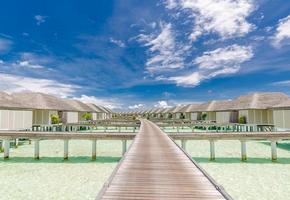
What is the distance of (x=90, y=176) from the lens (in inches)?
433

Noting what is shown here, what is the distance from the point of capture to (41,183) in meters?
9.88

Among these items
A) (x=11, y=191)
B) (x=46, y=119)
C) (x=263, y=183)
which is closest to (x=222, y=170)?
(x=263, y=183)

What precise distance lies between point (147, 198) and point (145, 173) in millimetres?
1941

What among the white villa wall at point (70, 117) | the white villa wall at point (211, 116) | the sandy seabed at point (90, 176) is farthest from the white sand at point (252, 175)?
the white villa wall at point (211, 116)

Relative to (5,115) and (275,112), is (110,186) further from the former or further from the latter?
(275,112)

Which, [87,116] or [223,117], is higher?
[87,116]

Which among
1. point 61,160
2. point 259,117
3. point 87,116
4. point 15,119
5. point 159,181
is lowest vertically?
point 61,160

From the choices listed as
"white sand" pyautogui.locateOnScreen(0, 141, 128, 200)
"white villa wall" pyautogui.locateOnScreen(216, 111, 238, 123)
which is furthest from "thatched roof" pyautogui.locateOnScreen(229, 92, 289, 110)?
"white sand" pyautogui.locateOnScreen(0, 141, 128, 200)

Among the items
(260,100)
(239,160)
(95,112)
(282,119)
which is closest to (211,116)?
(260,100)

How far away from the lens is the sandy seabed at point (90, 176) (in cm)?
871

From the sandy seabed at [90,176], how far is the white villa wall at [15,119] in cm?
507

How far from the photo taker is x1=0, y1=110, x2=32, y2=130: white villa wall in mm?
19938

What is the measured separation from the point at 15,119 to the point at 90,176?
14.2 metres

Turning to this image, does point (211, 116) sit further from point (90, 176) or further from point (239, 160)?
point (90, 176)
